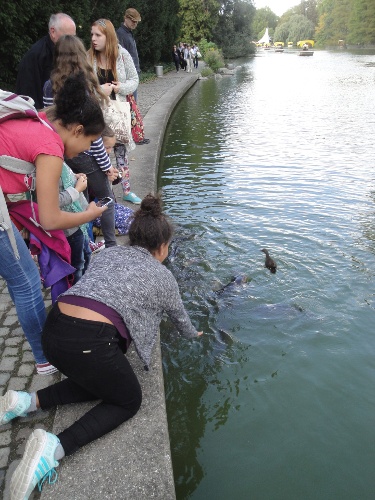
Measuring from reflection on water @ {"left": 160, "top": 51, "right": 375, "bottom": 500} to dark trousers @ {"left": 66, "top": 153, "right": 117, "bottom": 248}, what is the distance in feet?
3.57

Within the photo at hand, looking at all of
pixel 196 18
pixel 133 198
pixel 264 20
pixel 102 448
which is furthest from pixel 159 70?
pixel 264 20

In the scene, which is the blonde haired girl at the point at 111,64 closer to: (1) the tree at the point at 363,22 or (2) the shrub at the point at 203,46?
(2) the shrub at the point at 203,46

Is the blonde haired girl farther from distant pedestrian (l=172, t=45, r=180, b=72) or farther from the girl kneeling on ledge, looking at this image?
distant pedestrian (l=172, t=45, r=180, b=72)

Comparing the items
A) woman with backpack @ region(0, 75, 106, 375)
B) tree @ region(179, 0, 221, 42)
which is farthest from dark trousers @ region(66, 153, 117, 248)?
tree @ region(179, 0, 221, 42)

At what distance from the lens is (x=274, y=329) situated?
4.39m

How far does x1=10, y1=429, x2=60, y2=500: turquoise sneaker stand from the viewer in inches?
86.7

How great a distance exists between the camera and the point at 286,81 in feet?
83.8

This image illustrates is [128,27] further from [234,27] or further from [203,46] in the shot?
[234,27]

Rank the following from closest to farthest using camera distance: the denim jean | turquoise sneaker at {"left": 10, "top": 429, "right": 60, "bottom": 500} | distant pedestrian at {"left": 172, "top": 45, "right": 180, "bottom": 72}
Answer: turquoise sneaker at {"left": 10, "top": 429, "right": 60, "bottom": 500} < the denim jean < distant pedestrian at {"left": 172, "top": 45, "right": 180, "bottom": 72}

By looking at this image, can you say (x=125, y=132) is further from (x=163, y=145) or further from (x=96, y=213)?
(x=163, y=145)

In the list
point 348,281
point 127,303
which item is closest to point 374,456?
point 127,303

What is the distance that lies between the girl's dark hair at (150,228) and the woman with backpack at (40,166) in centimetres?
39

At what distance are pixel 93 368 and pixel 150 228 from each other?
0.87m

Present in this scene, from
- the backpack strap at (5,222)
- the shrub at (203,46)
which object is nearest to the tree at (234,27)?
the shrub at (203,46)
